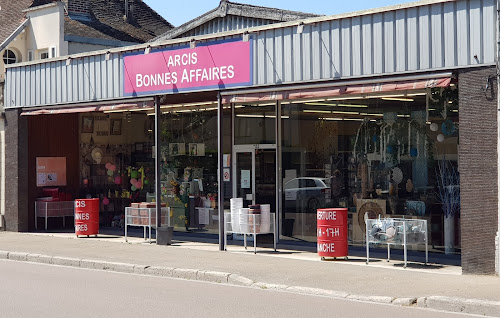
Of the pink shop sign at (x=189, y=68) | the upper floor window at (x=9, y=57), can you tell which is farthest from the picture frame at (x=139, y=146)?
the upper floor window at (x=9, y=57)

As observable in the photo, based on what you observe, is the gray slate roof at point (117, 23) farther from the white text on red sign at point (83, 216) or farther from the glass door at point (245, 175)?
the glass door at point (245, 175)

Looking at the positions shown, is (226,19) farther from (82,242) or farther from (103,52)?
(82,242)

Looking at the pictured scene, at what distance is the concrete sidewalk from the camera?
11.4m

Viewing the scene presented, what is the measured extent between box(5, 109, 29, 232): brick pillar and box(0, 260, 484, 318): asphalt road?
8.54m

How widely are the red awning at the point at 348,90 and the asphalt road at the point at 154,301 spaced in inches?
181

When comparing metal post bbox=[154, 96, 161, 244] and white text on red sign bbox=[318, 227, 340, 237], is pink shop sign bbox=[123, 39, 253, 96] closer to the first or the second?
metal post bbox=[154, 96, 161, 244]

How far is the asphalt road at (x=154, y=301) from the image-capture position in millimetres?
10320

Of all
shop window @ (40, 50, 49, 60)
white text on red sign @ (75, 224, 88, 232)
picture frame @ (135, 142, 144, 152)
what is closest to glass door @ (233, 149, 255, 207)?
white text on red sign @ (75, 224, 88, 232)

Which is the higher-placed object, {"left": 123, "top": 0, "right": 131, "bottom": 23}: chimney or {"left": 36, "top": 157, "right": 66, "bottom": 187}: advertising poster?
{"left": 123, "top": 0, "right": 131, "bottom": 23}: chimney

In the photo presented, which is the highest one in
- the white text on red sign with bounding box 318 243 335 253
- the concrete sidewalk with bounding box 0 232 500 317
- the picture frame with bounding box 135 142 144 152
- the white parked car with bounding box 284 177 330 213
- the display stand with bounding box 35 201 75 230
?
the picture frame with bounding box 135 142 144 152

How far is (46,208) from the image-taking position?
2264 centimetres

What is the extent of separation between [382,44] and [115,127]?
1116 cm

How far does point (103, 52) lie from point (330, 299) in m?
10.8

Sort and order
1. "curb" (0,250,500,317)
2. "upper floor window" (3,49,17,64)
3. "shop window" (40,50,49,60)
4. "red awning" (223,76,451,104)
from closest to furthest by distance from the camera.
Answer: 1. "curb" (0,250,500,317)
2. "red awning" (223,76,451,104)
3. "upper floor window" (3,49,17,64)
4. "shop window" (40,50,49,60)
